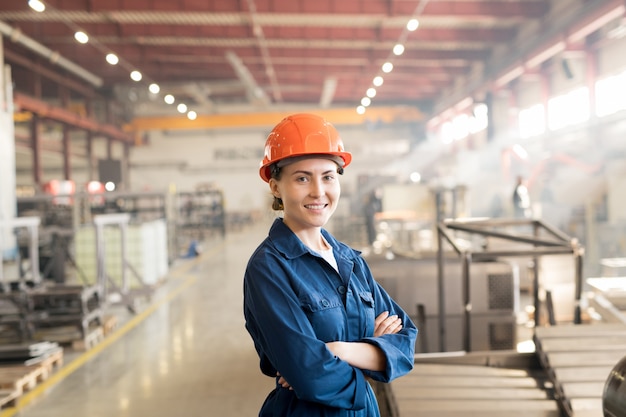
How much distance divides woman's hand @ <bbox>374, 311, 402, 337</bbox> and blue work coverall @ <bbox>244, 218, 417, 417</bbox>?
0.02 metres

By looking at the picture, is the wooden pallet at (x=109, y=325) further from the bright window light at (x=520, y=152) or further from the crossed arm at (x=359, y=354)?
the bright window light at (x=520, y=152)

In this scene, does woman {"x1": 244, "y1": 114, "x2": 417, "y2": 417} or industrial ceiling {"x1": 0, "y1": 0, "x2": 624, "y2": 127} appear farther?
industrial ceiling {"x1": 0, "y1": 0, "x2": 624, "y2": 127}

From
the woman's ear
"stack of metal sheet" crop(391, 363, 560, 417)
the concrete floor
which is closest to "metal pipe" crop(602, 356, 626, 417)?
"stack of metal sheet" crop(391, 363, 560, 417)

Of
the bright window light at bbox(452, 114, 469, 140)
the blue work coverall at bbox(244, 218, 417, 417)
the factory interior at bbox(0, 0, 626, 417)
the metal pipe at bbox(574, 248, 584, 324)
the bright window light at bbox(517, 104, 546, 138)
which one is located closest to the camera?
the blue work coverall at bbox(244, 218, 417, 417)

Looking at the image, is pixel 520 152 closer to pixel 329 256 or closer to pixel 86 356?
pixel 86 356

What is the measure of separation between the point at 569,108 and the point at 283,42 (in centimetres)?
840

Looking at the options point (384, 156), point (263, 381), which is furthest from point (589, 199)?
point (384, 156)

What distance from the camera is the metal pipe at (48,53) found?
1212 centimetres

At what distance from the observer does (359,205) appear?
1747cm

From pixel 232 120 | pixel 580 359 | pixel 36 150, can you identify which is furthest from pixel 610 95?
pixel 36 150

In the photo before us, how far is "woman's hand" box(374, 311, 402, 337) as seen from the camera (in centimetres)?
172

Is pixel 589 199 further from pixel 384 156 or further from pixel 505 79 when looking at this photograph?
pixel 384 156

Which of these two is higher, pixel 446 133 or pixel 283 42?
pixel 283 42

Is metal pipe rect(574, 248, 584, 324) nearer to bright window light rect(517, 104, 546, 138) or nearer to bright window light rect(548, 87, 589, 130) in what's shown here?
bright window light rect(548, 87, 589, 130)
